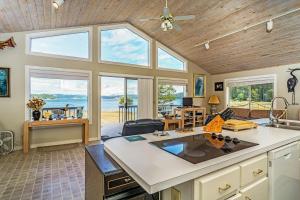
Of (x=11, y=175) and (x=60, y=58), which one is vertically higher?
(x=60, y=58)

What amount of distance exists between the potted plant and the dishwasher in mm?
4633

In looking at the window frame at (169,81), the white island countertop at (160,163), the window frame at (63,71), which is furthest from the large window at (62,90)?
the white island countertop at (160,163)

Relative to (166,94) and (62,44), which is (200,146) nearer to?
(62,44)

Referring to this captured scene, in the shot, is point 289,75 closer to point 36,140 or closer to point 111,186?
point 111,186

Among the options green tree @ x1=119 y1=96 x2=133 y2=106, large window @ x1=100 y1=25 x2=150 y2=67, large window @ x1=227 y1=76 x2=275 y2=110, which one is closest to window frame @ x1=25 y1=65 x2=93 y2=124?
large window @ x1=100 y1=25 x2=150 y2=67

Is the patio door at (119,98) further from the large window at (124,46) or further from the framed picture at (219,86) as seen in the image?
the framed picture at (219,86)

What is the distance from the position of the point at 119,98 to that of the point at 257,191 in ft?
16.7

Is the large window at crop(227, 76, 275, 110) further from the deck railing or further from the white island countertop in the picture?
the white island countertop

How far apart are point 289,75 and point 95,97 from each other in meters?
6.03

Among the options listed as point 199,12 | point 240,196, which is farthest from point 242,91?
point 240,196


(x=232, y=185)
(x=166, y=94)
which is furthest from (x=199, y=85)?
(x=232, y=185)

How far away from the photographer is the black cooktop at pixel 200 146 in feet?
3.45

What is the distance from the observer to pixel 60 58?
4539 mm

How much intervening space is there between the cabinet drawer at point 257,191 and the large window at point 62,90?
4485mm
